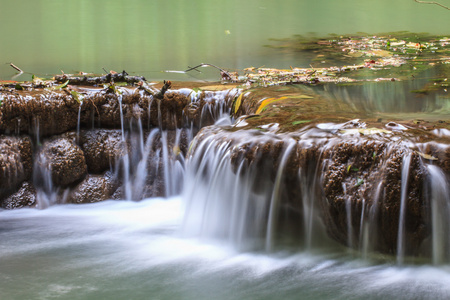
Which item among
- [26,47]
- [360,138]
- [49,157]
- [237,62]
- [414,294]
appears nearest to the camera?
[414,294]

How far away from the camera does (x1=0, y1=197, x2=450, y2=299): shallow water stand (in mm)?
3207

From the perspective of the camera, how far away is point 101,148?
18.2ft

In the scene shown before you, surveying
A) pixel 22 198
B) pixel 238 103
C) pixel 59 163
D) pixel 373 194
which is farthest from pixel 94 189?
pixel 373 194

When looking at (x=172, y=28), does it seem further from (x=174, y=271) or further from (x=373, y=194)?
(x=373, y=194)

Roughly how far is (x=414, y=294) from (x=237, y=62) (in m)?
6.62

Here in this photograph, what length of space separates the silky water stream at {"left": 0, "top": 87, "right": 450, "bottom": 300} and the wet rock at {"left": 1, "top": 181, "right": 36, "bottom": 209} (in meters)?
0.25

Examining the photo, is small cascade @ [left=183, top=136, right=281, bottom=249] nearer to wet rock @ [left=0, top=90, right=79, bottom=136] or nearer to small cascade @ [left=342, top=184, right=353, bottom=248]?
small cascade @ [left=342, top=184, right=353, bottom=248]

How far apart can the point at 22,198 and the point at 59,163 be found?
20.3 inches

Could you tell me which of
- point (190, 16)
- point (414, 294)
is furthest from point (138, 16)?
point (414, 294)

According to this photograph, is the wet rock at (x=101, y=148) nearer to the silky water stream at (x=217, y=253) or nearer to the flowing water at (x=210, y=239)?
the flowing water at (x=210, y=239)

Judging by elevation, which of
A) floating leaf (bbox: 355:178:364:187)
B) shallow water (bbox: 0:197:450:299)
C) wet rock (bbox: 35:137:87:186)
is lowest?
shallow water (bbox: 0:197:450:299)

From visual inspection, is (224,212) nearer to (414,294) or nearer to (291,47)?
(414,294)

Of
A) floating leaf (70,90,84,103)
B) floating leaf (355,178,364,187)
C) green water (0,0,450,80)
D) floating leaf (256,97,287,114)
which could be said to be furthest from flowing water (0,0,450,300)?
green water (0,0,450,80)

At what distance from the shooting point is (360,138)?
138 inches
